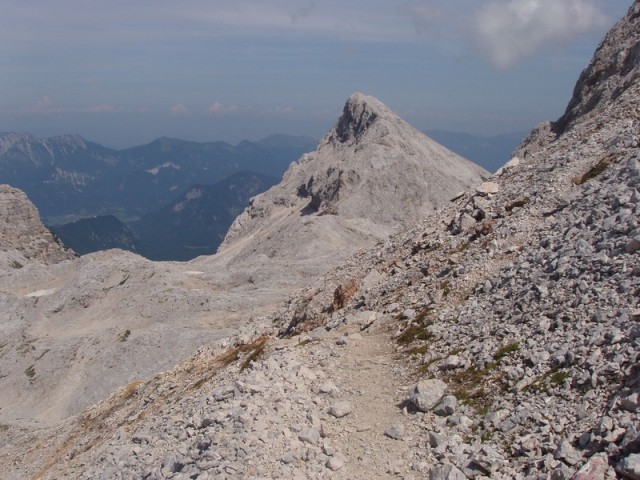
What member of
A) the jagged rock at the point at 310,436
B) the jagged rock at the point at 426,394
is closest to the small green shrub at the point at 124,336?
the jagged rock at the point at 310,436

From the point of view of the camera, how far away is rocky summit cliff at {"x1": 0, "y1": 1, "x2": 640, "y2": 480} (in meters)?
14.3

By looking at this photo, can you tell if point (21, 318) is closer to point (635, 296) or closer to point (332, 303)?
point (332, 303)

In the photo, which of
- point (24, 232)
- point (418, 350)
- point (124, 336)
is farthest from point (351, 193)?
point (418, 350)

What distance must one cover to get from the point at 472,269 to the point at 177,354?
41.4m

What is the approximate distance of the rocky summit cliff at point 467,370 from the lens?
14312mm

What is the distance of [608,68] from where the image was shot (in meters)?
58.8

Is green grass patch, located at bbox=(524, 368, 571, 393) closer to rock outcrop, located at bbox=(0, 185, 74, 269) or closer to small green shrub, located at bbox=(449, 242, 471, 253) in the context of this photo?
small green shrub, located at bbox=(449, 242, 471, 253)

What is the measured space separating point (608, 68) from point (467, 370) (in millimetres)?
51301

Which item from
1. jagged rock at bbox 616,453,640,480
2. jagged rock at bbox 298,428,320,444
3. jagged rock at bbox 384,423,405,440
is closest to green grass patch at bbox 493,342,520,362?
jagged rock at bbox 384,423,405,440

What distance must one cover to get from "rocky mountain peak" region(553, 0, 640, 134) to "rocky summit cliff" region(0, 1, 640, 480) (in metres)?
27.2

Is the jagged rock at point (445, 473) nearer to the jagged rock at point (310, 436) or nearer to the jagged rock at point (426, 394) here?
the jagged rock at point (426, 394)

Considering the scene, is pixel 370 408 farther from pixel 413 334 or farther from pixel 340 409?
pixel 413 334

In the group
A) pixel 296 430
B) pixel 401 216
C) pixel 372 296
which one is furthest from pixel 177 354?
pixel 401 216

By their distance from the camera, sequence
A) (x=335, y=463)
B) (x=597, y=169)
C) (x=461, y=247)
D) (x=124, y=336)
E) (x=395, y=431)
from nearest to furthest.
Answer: (x=335, y=463) → (x=395, y=431) → (x=597, y=169) → (x=461, y=247) → (x=124, y=336)
